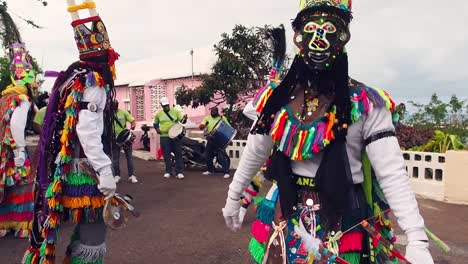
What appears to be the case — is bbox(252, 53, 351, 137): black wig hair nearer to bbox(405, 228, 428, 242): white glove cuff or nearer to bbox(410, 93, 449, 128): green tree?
bbox(405, 228, 428, 242): white glove cuff

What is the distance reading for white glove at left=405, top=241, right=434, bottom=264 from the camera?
1.87m

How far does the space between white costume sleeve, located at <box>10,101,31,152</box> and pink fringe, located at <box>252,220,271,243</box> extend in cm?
345

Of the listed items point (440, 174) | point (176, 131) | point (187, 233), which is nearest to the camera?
point (187, 233)

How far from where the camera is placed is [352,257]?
7.13 feet

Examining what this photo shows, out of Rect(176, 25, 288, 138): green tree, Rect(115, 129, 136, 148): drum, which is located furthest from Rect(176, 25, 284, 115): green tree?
Rect(115, 129, 136, 148): drum

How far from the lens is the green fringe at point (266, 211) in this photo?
2457 millimetres

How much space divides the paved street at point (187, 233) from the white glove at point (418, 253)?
2758 mm

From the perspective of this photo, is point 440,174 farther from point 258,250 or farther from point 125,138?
point 258,250

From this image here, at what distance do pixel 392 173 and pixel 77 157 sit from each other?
2.28 m

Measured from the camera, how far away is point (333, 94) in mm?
2236

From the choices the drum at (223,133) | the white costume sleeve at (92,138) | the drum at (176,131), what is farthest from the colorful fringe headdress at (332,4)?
the drum at (176,131)

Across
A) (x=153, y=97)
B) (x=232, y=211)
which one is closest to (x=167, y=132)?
(x=232, y=211)

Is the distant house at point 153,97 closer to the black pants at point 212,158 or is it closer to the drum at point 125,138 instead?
the black pants at point 212,158

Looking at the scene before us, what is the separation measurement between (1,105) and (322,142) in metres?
4.29
